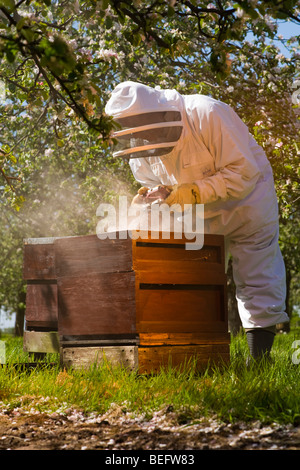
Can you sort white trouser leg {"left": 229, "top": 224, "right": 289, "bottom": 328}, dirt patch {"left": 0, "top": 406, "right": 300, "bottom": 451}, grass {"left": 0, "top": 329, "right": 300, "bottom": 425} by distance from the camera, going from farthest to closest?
white trouser leg {"left": 229, "top": 224, "right": 289, "bottom": 328}
grass {"left": 0, "top": 329, "right": 300, "bottom": 425}
dirt patch {"left": 0, "top": 406, "right": 300, "bottom": 451}

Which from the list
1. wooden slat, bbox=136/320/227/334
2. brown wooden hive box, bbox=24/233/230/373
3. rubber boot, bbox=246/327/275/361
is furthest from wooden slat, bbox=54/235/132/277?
rubber boot, bbox=246/327/275/361

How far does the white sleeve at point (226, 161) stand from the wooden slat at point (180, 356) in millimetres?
905

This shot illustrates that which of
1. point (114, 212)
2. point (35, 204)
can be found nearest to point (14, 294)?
point (35, 204)

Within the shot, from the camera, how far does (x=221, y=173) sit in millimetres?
3625

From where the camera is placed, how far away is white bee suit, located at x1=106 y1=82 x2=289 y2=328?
11.8 ft

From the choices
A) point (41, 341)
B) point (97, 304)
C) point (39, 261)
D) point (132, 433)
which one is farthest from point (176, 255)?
point (41, 341)

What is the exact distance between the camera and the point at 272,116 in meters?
6.41

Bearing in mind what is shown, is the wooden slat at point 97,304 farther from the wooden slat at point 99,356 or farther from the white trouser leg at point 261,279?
the white trouser leg at point 261,279

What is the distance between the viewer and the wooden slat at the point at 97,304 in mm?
3434

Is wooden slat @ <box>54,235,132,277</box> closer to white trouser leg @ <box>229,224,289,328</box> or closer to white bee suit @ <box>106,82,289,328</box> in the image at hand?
white bee suit @ <box>106,82,289,328</box>

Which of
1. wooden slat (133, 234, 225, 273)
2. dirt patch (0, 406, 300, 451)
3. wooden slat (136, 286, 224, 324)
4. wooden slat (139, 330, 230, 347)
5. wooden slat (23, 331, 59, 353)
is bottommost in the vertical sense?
dirt patch (0, 406, 300, 451)

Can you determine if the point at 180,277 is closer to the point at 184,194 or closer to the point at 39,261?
the point at 184,194

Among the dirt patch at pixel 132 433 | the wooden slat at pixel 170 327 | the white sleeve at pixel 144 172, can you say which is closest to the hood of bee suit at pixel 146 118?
the white sleeve at pixel 144 172
